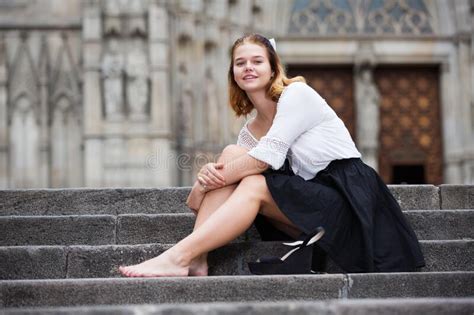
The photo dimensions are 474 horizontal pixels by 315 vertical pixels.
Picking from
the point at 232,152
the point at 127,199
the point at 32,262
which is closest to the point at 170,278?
the point at 232,152

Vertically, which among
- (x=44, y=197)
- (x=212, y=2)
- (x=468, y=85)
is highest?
(x=212, y=2)

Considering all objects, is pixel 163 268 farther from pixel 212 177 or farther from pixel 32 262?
pixel 32 262

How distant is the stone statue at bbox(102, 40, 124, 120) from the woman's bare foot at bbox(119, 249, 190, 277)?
8053 millimetres

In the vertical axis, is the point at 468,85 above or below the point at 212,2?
below

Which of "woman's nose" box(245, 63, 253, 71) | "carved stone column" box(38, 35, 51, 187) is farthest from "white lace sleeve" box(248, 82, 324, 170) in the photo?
"carved stone column" box(38, 35, 51, 187)

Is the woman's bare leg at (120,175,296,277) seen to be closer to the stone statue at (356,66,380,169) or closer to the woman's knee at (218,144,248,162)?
the woman's knee at (218,144,248,162)

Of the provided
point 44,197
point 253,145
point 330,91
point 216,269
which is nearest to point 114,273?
point 216,269

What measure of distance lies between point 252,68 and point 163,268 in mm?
1185

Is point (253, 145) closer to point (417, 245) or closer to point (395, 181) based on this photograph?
point (417, 245)

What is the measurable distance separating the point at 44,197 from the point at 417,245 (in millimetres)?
2622

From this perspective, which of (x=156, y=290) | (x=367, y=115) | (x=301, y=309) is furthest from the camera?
(x=367, y=115)

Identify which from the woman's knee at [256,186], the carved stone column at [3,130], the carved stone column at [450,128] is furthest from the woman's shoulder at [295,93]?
the carved stone column at [450,128]

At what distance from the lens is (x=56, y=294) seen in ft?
11.2

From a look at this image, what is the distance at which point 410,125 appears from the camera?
1430 centimetres
